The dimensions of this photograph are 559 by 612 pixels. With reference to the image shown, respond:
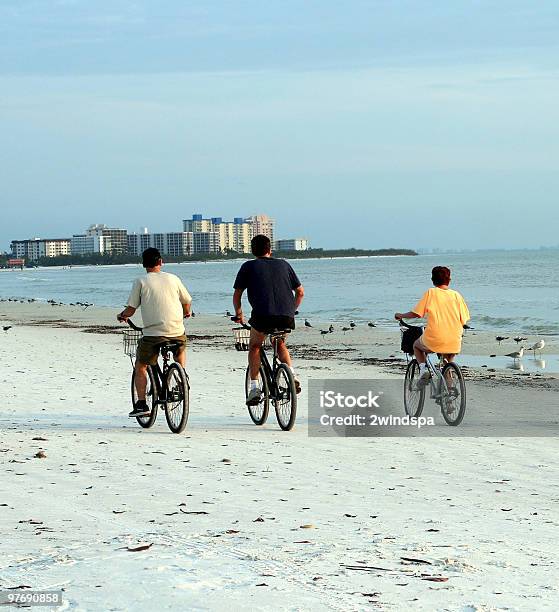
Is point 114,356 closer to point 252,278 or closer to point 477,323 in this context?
point 252,278

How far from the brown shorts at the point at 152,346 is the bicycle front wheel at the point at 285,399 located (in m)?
0.93

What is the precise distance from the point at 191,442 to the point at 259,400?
3.35 ft

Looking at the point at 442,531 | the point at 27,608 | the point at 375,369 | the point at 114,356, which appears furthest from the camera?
the point at 114,356

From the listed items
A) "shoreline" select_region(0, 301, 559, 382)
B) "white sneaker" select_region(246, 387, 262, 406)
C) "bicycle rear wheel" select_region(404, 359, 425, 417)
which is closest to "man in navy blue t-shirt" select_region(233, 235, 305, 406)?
"white sneaker" select_region(246, 387, 262, 406)

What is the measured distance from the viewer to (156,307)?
9086 millimetres

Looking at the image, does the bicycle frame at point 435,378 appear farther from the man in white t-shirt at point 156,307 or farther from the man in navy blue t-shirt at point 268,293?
the man in white t-shirt at point 156,307

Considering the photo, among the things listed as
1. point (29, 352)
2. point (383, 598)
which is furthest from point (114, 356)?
point (383, 598)

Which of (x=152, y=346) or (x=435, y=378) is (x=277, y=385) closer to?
(x=152, y=346)

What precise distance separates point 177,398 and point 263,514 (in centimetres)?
338

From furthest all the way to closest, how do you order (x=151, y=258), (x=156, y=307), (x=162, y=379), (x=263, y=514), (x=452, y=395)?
(x=452, y=395) < (x=162, y=379) < (x=151, y=258) < (x=156, y=307) < (x=263, y=514)

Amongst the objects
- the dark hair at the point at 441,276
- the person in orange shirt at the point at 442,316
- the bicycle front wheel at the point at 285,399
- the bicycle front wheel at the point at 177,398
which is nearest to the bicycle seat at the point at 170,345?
the bicycle front wheel at the point at 177,398

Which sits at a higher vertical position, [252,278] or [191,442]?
[252,278]

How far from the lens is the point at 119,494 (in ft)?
21.2

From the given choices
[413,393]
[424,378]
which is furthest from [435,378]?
[413,393]
